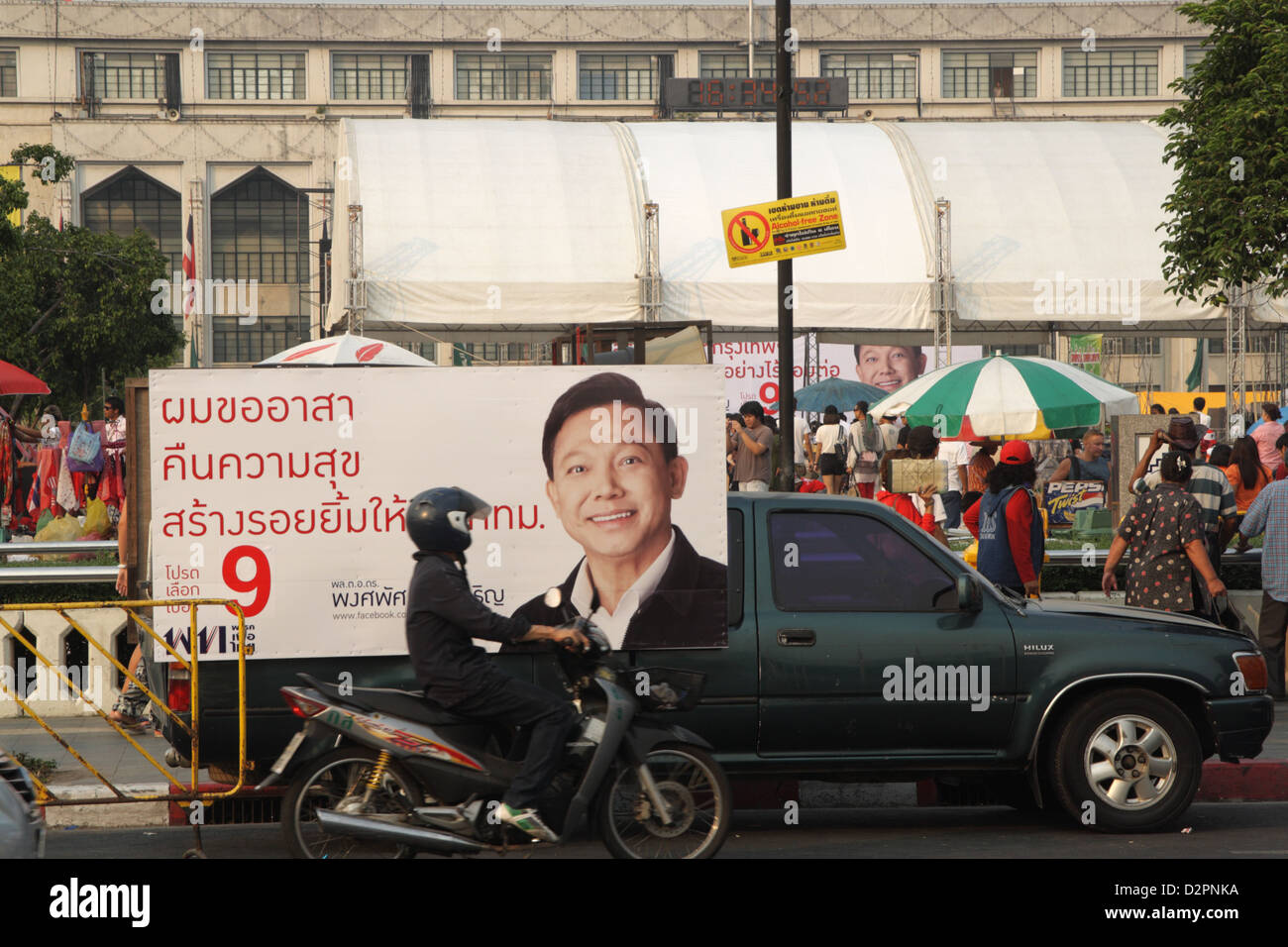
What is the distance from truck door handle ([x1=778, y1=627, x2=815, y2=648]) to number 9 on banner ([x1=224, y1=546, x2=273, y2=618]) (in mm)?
2486

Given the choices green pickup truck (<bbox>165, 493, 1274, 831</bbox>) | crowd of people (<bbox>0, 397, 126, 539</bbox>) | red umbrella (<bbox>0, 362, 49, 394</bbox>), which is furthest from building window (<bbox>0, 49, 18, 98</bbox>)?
green pickup truck (<bbox>165, 493, 1274, 831</bbox>)

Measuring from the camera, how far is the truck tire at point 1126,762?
25.1 ft

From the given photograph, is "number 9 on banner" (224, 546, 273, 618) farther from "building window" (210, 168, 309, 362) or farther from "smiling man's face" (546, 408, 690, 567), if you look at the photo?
"building window" (210, 168, 309, 362)

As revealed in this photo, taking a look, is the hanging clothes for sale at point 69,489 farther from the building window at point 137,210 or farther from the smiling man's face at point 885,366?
the building window at point 137,210

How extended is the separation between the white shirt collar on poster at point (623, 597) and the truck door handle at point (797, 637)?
663 mm

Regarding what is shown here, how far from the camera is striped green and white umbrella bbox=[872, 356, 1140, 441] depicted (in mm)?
15820

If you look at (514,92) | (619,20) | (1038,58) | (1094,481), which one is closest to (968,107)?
(1038,58)

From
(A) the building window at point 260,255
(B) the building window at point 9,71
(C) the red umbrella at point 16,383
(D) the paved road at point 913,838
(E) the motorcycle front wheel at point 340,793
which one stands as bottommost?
(D) the paved road at point 913,838

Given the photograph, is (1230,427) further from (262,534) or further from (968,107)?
(968,107)

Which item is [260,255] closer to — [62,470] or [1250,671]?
[62,470]

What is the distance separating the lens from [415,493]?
24.5ft

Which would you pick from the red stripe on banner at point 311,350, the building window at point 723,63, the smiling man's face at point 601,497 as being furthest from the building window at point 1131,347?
the smiling man's face at point 601,497

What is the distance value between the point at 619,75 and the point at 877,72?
13657mm

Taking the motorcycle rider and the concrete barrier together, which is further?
the concrete barrier
